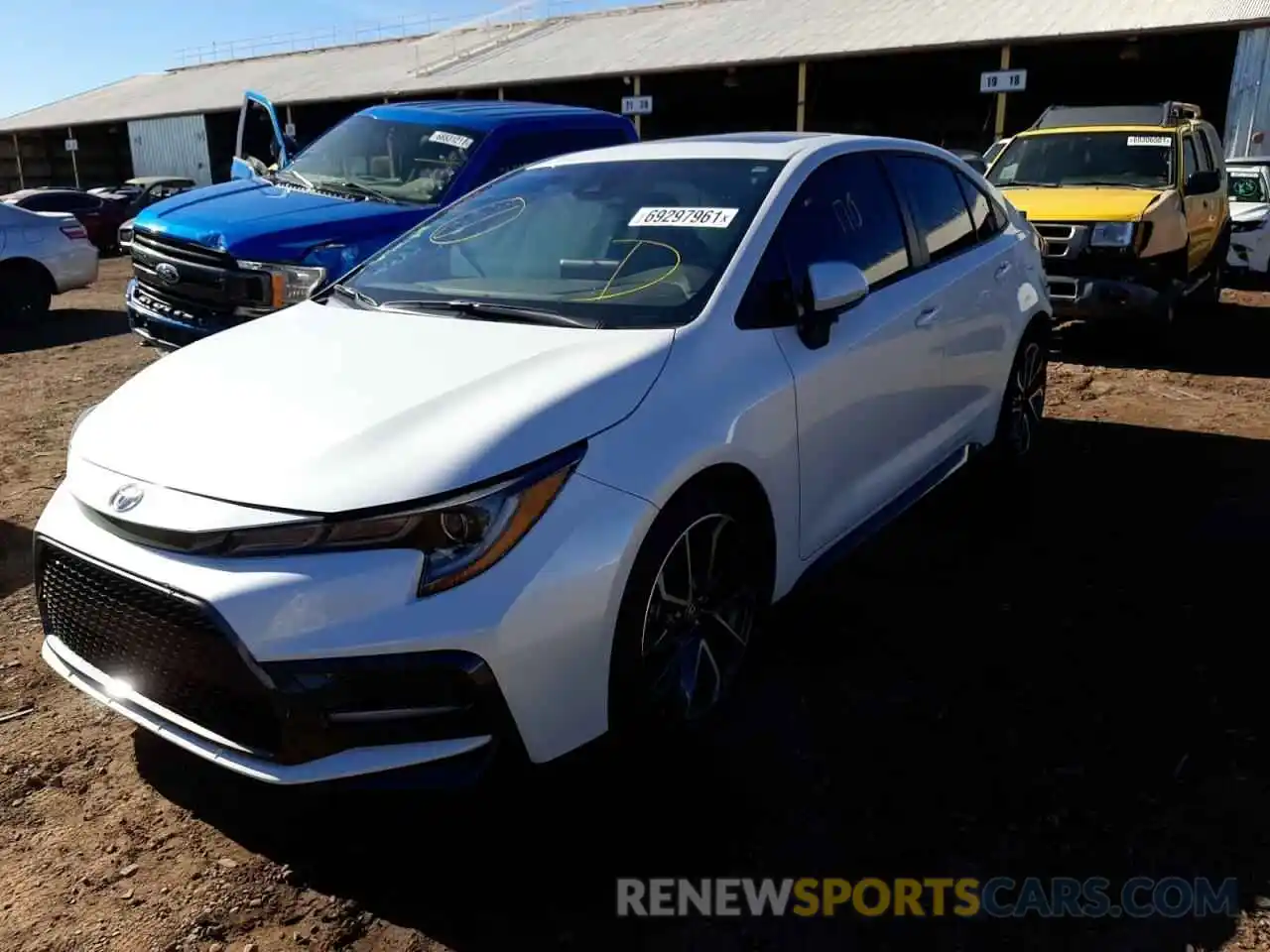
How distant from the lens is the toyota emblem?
247 centimetres

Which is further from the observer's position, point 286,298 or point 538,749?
point 286,298

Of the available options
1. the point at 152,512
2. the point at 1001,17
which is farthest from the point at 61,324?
the point at 1001,17

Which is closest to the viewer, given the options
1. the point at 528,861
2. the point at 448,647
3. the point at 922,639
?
the point at 448,647

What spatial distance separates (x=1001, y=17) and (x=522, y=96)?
43.4 ft

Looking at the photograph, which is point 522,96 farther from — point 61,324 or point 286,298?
point 286,298

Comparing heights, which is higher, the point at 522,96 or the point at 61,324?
the point at 522,96

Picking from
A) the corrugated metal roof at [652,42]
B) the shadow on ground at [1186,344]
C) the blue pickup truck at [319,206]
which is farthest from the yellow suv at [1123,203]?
the corrugated metal roof at [652,42]

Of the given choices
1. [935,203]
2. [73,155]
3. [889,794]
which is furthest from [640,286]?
[73,155]

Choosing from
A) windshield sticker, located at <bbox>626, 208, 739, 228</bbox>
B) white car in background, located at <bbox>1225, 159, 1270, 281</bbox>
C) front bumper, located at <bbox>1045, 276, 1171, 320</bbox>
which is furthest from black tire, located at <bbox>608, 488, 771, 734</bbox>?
white car in background, located at <bbox>1225, 159, 1270, 281</bbox>

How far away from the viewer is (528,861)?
258cm

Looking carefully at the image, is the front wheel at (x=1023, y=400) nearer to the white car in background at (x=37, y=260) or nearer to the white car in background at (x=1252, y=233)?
the white car in background at (x=1252, y=233)

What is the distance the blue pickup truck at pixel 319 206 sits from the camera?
234 inches

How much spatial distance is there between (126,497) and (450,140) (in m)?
5.07

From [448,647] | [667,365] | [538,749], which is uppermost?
[667,365]
